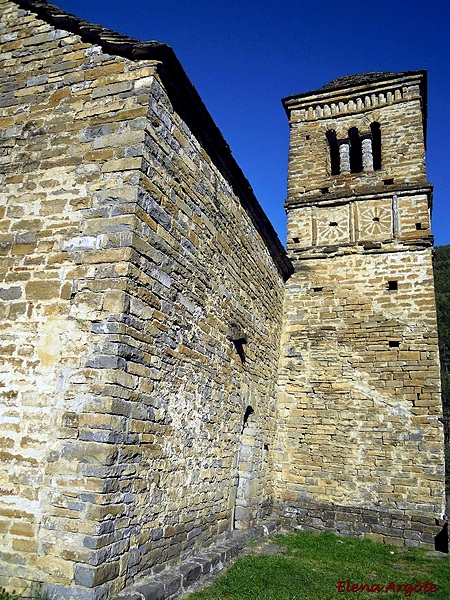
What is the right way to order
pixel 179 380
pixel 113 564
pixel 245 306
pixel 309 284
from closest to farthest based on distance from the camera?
pixel 113 564 → pixel 179 380 → pixel 245 306 → pixel 309 284

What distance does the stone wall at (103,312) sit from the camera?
3.83m

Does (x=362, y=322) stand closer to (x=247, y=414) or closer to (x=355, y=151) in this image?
(x=247, y=414)

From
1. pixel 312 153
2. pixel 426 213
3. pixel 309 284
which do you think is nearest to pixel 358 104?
pixel 312 153

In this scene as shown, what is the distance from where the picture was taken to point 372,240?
9.99m

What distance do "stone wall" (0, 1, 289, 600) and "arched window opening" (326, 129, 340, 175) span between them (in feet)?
20.3

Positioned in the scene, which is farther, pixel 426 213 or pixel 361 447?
pixel 426 213

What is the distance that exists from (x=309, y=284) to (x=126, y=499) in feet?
23.2

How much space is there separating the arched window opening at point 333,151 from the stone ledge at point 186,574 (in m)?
8.67

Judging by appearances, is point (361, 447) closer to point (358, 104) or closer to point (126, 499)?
point (126, 499)

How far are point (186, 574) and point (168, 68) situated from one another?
5.26m

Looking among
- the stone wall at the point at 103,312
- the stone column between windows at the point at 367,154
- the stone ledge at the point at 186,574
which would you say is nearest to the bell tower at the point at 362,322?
Result: the stone column between windows at the point at 367,154

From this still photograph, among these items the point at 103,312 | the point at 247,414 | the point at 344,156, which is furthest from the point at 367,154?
the point at 103,312

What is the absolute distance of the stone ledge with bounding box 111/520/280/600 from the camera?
4008 mm

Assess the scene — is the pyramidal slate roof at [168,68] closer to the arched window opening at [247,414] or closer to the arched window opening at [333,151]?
the arched window opening at [247,414]
